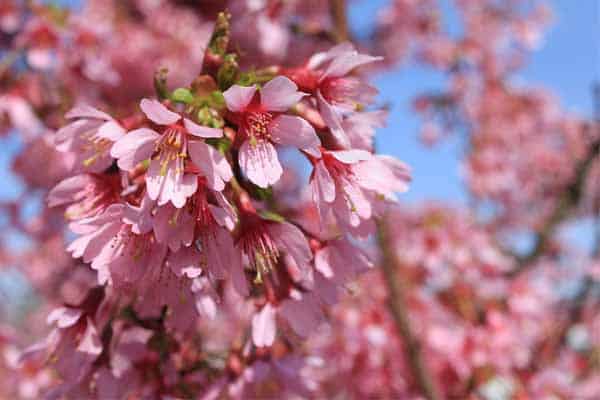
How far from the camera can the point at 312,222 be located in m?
2.53

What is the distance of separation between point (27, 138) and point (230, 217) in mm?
2213

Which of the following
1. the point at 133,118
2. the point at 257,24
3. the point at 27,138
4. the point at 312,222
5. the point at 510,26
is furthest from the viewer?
the point at 510,26

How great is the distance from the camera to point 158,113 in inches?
35.2

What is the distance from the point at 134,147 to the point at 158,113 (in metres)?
0.08

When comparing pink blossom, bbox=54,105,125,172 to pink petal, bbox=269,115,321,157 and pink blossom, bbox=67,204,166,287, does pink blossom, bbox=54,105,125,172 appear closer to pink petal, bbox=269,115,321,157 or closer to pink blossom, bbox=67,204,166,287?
pink blossom, bbox=67,204,166,287

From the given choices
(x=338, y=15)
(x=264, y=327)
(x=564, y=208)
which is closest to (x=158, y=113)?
(x=264, y=327)

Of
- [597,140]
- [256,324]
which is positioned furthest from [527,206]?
[256,324]

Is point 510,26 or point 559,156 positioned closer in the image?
point 510,26

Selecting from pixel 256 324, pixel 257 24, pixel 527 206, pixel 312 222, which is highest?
pixel 257 24

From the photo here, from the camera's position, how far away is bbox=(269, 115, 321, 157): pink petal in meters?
0.94

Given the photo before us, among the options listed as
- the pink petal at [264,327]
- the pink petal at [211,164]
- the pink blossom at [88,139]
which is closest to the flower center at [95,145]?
the pink blossom at [88,139]

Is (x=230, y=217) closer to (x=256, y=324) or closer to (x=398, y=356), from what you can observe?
(x=256, y=324)

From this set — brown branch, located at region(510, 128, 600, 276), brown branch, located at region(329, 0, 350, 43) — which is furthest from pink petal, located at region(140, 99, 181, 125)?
brown branch, located at region(510, 128, 600, 276)

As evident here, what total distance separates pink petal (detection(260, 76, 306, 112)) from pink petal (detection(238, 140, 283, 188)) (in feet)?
0.22
